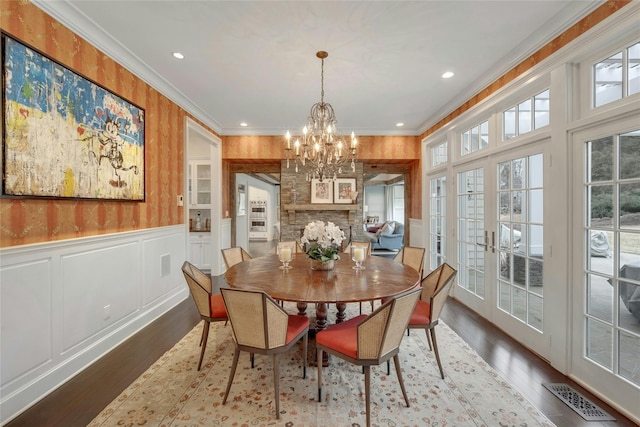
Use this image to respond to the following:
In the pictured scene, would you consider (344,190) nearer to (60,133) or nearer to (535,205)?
(535,205)

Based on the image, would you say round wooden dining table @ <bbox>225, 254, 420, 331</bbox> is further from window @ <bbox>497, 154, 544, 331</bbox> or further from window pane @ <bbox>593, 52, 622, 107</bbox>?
window pane @ <bbox>593, 52, 622, 107</bbox>

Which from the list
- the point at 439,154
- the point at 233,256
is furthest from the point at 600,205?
the point at 233,256

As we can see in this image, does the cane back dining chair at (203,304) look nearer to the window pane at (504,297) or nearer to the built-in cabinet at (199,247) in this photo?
the window pane at (504,297)

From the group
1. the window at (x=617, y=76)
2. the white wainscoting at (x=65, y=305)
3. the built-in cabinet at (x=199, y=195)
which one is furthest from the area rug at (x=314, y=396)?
the built-in cabinet at (x=199, y=195)

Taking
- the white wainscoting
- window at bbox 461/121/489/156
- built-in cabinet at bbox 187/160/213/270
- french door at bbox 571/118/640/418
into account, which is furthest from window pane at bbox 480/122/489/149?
built-in cabinet at bbox 187/160/213/270

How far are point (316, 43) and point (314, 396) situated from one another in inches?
110

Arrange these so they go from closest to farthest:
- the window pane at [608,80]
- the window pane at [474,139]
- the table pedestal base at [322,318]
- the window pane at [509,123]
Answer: the window pane at [608,80] < the table pedestal base at [322,318] < the window pane at [509,123] < the window pane at [474,139]

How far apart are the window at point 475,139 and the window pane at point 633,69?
1.37 metres

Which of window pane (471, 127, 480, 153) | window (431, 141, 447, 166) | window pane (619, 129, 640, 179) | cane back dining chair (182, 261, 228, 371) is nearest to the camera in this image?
window pane (619, 129, 640, 179)

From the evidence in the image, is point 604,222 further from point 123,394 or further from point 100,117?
point 100,117

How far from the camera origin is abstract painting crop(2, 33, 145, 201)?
162 centimetres

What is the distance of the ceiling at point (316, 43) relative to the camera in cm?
191

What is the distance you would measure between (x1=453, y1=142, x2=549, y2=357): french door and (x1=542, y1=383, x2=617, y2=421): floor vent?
399 mm

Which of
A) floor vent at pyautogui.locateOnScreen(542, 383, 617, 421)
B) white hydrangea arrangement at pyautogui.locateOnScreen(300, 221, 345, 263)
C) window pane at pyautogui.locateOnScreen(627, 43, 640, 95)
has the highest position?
window pane at pyautogui.locateOnScreen(627, 43, 640, 95)
